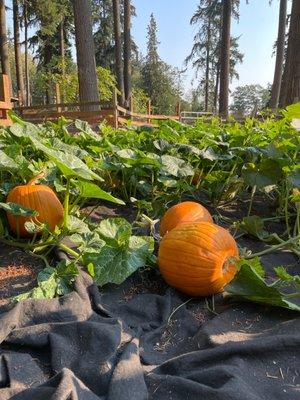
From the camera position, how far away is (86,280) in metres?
1.91

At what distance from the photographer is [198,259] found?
6.35 feet

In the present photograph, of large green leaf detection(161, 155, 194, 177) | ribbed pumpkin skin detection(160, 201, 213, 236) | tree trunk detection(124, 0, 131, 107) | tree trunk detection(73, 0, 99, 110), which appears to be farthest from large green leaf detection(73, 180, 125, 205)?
tree trunk detection(124, 0, 131, 107)

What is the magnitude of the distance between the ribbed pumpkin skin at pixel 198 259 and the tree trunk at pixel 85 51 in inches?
357

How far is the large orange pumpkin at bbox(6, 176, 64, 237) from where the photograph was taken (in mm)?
2176

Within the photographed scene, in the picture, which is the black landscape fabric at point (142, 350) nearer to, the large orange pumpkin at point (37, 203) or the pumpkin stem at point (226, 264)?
the pumpkin stem at point (226, 264)

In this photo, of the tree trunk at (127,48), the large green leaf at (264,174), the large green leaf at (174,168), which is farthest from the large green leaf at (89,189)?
the tree trunk at (127,48)

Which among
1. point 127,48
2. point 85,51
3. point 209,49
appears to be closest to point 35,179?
point 85,51

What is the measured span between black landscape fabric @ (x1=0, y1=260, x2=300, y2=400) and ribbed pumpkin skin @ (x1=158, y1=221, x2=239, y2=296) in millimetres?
113

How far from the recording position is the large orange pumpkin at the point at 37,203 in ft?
7.14

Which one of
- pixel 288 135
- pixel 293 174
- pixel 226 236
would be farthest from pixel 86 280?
pixel 288 135

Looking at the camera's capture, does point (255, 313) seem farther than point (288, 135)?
No

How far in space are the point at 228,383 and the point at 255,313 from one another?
60 cm

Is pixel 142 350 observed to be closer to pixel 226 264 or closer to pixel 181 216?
pixel 226 264

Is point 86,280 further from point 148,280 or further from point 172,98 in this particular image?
point 172,98
